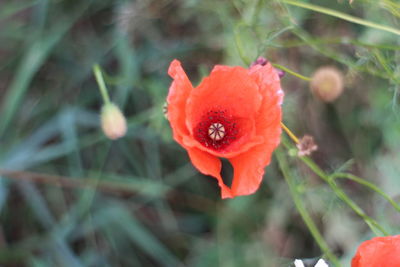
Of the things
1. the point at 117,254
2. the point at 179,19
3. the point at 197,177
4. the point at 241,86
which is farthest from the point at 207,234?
the point at 241,86

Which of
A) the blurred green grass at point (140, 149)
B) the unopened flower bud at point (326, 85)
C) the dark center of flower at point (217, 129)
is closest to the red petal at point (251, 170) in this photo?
the dark center of flower at point (217, 129)

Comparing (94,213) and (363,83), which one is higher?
(363,83)

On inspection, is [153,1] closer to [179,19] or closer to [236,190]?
[179,19]

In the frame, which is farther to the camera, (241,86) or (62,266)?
(62,266)

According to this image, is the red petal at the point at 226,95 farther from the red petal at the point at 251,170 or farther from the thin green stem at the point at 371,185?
the thin green stem at the point at 371,185

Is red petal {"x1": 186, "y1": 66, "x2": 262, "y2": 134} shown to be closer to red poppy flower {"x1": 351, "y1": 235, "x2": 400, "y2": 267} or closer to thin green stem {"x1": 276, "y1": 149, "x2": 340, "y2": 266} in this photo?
thin green stem {"x1": 276, "y1": 149, "x2": 340, "y2": 266}

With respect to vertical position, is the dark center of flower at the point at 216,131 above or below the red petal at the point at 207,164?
below

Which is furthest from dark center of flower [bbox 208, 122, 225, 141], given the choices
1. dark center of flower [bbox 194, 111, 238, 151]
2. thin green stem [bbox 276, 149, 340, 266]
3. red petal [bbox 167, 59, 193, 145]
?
red petal [bbox 167, 59, 193, 145]
